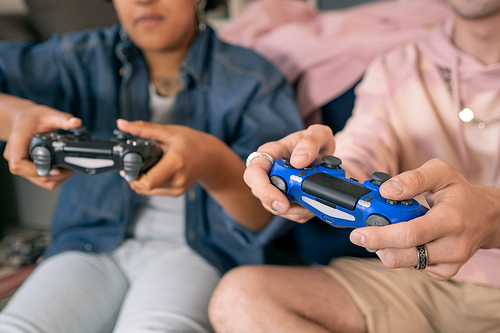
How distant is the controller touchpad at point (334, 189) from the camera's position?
28cm

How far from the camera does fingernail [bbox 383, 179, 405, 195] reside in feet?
0.88

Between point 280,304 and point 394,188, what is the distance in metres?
0.21

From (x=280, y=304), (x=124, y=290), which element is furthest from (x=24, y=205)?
(x=280, y=304)

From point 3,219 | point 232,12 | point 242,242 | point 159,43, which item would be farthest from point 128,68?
point 232,12

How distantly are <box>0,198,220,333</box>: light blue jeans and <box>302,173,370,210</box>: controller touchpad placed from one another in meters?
0.29

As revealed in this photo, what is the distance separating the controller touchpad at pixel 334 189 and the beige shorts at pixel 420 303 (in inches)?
6.0

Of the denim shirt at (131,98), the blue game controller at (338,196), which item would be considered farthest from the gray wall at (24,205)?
the blue game controller at (338,196)

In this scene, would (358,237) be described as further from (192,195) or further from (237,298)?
(192,195)

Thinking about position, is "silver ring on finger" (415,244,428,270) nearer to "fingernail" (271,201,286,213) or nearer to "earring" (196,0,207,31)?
"fingernail" (271,201,286,213)

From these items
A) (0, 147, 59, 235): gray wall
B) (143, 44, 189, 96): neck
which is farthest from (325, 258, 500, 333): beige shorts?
(0, 147, 59, 235): gray wall

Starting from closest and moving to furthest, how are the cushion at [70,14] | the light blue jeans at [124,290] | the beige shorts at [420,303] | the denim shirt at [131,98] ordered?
the beige shorts at [420,303] < the light blue jeans at [124,290] < the denim shirt at [131,98] < the cushion at [70,14]

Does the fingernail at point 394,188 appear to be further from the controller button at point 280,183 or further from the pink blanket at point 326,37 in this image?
the pink blanket at point 326,37

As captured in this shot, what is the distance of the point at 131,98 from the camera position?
626 millimetres

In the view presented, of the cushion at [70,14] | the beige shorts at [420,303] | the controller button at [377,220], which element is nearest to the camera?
the controller button at [377,220]
